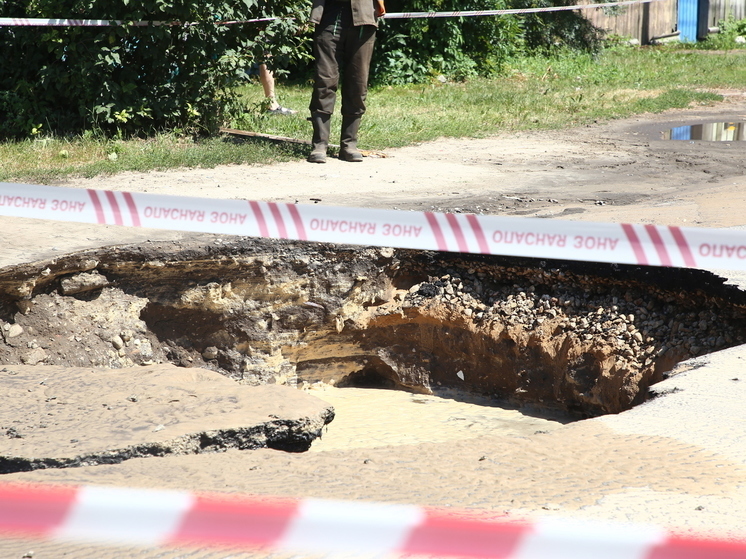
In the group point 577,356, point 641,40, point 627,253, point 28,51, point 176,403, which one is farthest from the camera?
point 641,40

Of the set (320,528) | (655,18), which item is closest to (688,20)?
(655,18)

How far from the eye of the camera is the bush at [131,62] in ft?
23.9

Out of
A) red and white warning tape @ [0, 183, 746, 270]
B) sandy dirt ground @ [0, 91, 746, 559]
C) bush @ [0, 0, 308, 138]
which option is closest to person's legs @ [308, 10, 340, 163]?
sandy dirt ground @ [0, 91, 746, 559]

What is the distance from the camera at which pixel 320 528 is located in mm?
1502

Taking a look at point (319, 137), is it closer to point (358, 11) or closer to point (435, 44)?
point (358, 11)

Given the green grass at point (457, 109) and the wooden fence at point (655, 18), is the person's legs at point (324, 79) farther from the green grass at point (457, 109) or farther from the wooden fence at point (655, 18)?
the wooden fence at point (655, 18)

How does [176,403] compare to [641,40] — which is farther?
[641,40]

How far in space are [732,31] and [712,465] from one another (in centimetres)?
2210

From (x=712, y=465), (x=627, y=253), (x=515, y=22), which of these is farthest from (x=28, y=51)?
(x=515, y=22)

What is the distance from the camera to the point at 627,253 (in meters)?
3.21

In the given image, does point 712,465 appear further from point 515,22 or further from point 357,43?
point 515,22

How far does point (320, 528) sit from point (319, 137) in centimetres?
621

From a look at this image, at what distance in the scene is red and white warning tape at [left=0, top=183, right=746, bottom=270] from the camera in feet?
10.3

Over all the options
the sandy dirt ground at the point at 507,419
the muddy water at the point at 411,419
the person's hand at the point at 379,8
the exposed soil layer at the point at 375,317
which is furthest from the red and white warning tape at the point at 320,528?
the person's hand at the point at 379,8
